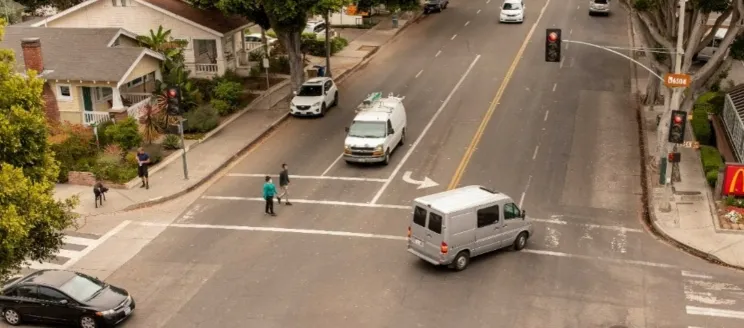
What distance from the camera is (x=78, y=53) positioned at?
4047 cm

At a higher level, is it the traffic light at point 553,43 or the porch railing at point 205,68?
the traffic light at point 553,43

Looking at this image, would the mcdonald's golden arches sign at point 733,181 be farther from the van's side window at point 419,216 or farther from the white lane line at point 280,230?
the van's side window at point 419,216

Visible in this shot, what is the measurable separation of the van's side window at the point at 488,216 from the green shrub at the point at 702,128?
52.9 ft

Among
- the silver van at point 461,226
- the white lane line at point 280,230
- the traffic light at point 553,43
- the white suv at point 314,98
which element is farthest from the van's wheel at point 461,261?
the white suv at point 314,98

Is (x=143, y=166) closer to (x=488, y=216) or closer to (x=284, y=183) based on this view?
(x=284, y=183)

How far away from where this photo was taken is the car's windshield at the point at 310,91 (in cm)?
4300

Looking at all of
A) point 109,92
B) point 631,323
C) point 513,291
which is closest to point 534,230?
point 513,291

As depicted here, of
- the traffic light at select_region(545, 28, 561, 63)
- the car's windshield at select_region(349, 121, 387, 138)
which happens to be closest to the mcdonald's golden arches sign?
the traffic light at select_region(545, 28, 561, 63)

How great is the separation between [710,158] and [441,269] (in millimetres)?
14813

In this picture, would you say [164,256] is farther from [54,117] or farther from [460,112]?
Result: [460,112]

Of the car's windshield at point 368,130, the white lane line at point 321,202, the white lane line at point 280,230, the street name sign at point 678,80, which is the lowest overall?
the white lane line at point 280,230

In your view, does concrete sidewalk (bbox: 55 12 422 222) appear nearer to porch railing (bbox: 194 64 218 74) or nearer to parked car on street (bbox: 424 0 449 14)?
porch railing (bbox: 194 64 218 74)

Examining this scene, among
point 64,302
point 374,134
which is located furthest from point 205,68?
point 64,302

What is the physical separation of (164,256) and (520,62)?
31523mm
